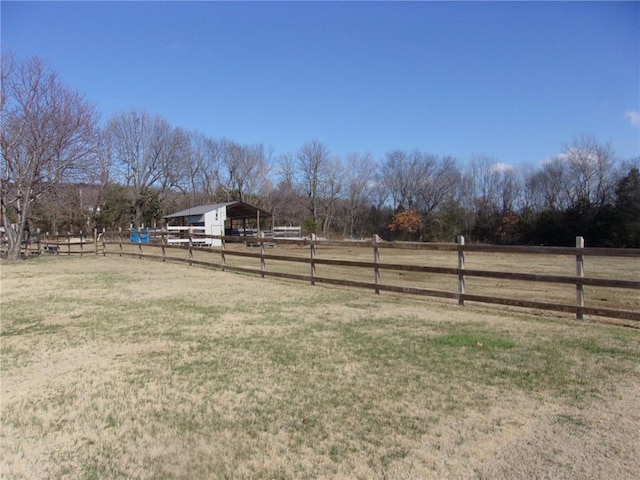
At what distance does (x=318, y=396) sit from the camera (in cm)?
374

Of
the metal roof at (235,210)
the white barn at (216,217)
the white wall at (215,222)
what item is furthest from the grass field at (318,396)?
the metal roof at (235,210)

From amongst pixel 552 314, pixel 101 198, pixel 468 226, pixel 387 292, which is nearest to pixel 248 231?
pixel 101 198

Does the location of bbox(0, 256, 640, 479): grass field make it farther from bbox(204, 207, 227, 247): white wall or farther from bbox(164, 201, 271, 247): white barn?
bbox(204, 207, 227, 247): white wall

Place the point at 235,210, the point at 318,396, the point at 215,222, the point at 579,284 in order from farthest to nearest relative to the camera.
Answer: the point at 235,210
the point at 215,222
the point at 579,284
the point at 318,396

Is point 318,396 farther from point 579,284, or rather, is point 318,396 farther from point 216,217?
point 216,217

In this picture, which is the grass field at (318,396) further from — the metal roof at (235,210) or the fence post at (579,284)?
the metal roof at (235,210)

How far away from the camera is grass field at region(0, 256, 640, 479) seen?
276cm

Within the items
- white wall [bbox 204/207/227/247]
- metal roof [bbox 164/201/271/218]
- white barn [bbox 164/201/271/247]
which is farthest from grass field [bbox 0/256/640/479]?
metal roof [bbox 164/201/271/218]

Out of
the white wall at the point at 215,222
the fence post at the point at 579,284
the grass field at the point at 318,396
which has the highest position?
the white wall at the point at 215,222

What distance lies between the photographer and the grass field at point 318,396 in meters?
2.76

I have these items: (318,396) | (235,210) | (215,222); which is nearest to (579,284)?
(318,396)

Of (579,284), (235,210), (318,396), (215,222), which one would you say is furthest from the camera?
(235,210)

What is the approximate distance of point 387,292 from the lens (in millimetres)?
9781

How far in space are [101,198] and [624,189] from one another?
46911mm
